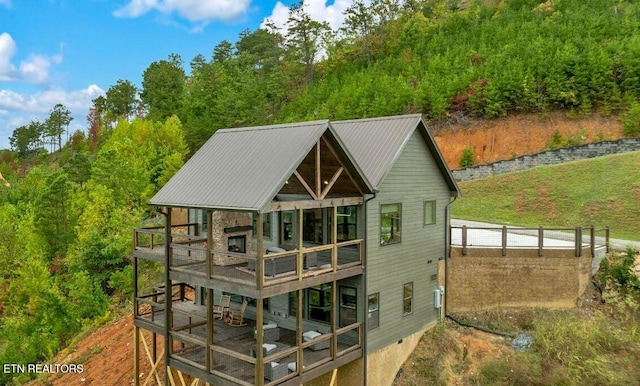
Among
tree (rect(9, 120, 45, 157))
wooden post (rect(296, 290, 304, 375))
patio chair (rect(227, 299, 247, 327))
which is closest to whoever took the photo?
wooden post (rect(296, 290, 304, 375))

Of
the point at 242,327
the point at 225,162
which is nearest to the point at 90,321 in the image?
the point at 242,327

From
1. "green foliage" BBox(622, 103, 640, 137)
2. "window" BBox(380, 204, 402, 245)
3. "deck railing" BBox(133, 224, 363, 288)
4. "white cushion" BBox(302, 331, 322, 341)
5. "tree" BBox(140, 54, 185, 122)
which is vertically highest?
"tree" BBox(140, 54, 185, 122)

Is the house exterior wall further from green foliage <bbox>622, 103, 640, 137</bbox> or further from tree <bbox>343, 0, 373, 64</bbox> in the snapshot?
tree <bbox>343, 0, 373, 64</bbox>

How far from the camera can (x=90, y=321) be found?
2689 centimetres

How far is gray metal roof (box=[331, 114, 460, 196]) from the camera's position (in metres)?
14.7

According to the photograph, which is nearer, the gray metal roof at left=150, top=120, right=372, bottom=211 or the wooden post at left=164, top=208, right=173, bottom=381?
the gray metal roof at left=150, top=120, right=372, bottom=211

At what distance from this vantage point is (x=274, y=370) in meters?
11.9

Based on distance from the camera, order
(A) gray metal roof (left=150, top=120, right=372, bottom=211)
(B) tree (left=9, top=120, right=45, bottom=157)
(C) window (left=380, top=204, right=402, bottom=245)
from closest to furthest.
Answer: (A) gray metal roof (left=150, top=120, right=372, bottom=211) → (C) window (left=380, top=204, right=402, bottom=245) → (B) tree (left=9, top=120, right=45, bottom=157)

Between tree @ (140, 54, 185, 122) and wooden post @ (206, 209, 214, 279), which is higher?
tree @ (140, 54, 185, 122)

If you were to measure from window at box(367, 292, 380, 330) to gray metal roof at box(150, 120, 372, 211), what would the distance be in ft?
11.3

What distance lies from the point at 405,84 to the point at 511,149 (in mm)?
12130

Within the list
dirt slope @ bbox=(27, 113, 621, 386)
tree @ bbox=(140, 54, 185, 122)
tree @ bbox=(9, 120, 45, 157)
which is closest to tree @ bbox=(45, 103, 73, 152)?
tree @ bbox=(9, 120, 45, 157)

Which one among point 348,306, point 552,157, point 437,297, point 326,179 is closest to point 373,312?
point 348,306

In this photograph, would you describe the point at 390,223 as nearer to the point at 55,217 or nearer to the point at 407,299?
the point at 407,299
